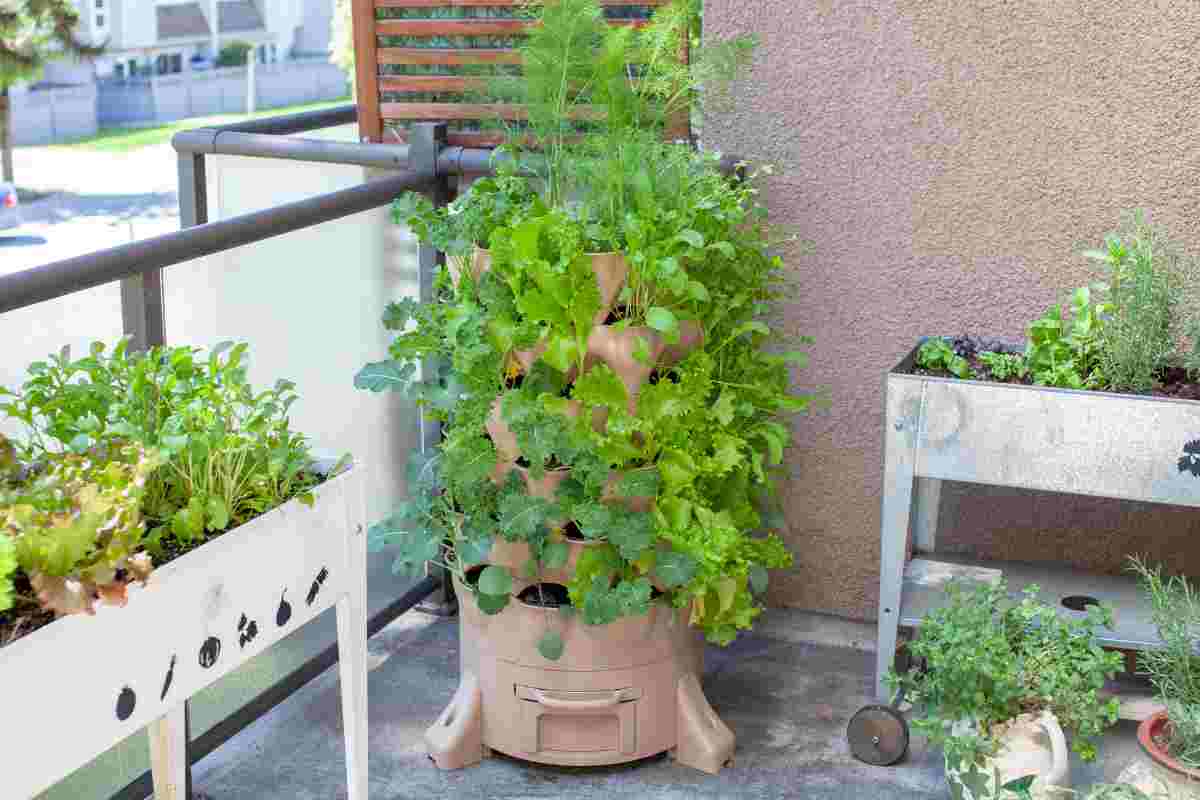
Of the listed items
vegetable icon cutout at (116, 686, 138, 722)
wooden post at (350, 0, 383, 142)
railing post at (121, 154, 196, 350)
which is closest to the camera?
vegetable icon cutout at (116, 686, 138, 722)

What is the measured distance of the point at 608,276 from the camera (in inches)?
96.0

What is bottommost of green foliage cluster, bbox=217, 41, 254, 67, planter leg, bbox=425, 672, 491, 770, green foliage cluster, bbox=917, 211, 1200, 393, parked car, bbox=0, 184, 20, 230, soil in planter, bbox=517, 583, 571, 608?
parked car, bbox=0, 184, 20, 230

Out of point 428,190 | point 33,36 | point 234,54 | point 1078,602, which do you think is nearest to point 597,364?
point 428,190

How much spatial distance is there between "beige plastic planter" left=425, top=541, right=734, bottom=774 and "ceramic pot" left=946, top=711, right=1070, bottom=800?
22.0 inches

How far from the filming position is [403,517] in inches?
107

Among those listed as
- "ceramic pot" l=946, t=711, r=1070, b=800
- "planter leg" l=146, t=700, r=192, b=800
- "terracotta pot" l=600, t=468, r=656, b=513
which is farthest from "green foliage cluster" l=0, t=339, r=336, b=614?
"ceramic pot" l=946, t=711, r=1070, b=800

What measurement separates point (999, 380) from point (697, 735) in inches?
36.9

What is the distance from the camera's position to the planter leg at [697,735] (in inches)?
108

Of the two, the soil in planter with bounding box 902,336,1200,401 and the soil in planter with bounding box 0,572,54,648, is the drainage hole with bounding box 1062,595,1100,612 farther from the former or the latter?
the soil in planter with bounding box 0,572,54,648

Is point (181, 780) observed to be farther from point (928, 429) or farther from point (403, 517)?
point (928, 429)

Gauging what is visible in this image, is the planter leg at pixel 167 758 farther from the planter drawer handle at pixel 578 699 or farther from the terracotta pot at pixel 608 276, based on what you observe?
the terracotta pot at pixel 608 276

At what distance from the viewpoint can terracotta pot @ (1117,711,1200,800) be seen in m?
2.32

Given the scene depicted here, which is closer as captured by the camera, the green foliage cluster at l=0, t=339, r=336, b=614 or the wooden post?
the green foliage cluster at l=0, t=339, r=336, b=614

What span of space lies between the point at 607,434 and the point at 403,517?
1.70 ft
